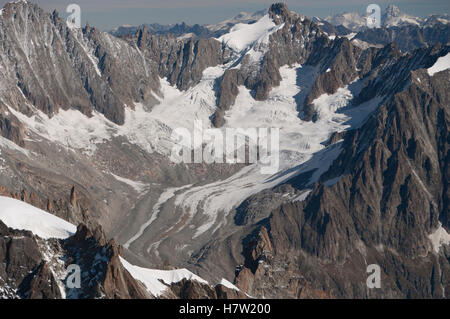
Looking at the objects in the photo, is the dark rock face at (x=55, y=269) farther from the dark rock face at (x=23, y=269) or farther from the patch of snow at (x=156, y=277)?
the patch of snow at (x=156, y=277)

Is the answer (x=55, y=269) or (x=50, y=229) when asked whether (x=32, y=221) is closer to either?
(x=50, y=229)

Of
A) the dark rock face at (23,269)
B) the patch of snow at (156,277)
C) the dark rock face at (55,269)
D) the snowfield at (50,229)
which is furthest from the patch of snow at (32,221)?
the patch of snow at (156,277)

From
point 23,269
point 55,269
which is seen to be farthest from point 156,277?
point 23,269

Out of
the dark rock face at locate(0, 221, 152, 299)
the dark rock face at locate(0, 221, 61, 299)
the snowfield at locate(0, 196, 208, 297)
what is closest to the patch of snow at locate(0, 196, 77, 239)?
the snowfield at locate(0, 196, 208, 297)
